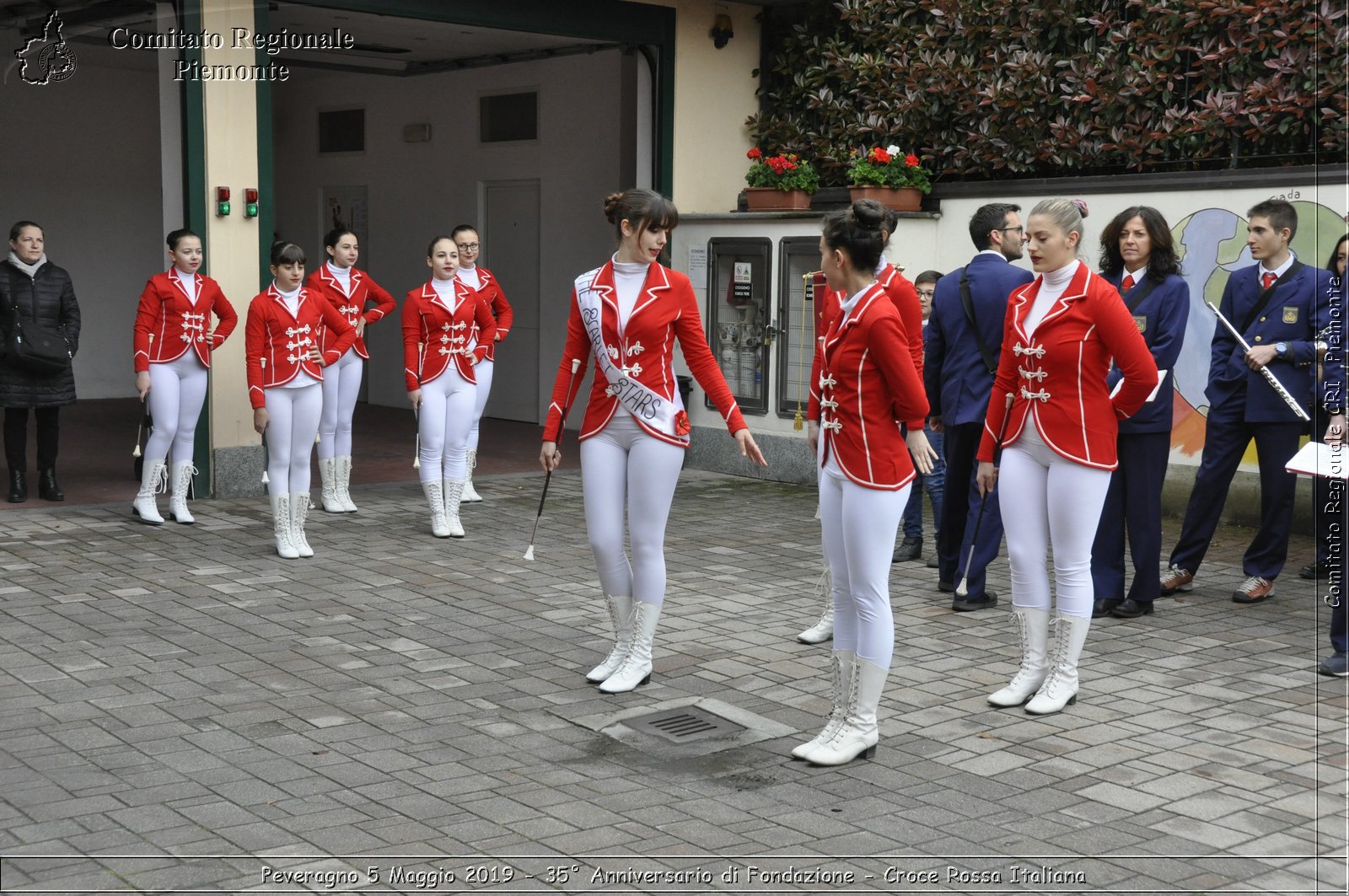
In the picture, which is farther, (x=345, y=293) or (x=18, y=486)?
(x=345, y=293)

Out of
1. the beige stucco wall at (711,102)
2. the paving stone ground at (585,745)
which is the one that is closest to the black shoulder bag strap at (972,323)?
the paving stone ground at (585,745)

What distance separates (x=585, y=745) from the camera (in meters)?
5.34

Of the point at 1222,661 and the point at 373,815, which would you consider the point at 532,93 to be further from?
the point at 373,815

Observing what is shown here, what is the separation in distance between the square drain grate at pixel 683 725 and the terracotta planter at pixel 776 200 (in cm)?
748

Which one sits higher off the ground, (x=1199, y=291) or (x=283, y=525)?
(x=1199, y=291)

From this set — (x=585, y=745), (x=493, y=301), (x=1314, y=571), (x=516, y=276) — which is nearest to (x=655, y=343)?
(x=585, y=745)

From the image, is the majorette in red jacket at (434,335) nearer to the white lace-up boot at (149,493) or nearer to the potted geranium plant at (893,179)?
the white lace-up boot at (149,493)

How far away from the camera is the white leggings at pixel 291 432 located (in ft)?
28.4

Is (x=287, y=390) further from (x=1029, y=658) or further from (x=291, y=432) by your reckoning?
(x=1029, y=658)

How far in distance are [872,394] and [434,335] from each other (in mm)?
5101

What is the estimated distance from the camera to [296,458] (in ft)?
28.8

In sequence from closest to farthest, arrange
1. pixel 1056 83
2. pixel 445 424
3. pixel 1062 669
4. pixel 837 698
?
1. pixel 837 698
2. pixel 1062 669
3. pixel 445 424
4. pixel 1056 83

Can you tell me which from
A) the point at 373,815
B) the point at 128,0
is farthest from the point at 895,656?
the point at 128,0

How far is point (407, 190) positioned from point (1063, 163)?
28.0 feet
